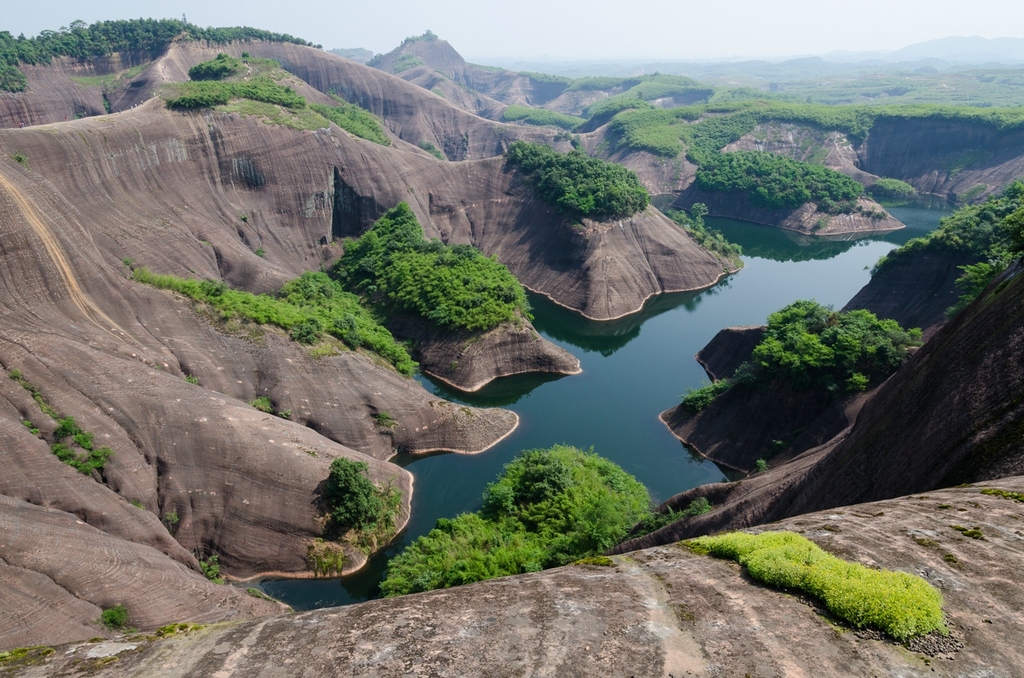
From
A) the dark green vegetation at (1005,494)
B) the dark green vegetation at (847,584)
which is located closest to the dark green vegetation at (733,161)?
the dark green vegetation at (1005,494)

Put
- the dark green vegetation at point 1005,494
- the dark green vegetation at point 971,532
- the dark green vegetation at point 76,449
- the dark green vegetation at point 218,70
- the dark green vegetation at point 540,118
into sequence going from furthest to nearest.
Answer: the dark green vegetation at point 540,118, the dark green vegetation at point 218,70, the dark green vegetation at point 76,449, the dark green vegetation at point 1005,494, the dark green vegetation at point 971,532

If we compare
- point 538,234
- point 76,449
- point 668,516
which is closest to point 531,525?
point 668,516

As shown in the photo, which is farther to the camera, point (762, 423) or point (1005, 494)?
point (762, 423)

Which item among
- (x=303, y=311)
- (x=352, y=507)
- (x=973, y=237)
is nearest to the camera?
(x=352, y=507)

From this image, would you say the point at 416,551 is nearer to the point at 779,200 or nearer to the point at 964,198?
the point at 779,200

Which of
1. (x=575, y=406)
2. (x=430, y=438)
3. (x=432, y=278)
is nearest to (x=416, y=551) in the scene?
(x=430, y=438)

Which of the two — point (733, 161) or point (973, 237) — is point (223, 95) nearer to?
point (973, 237)

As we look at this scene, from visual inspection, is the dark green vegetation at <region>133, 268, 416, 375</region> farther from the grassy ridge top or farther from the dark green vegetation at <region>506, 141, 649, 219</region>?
the grassy ridge top

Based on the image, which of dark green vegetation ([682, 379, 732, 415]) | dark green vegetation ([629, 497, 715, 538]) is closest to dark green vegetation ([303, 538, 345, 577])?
dark green vegetation ([629, 497, 715, 538])

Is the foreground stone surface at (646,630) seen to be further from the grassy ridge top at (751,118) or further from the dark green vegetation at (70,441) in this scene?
the grassy ridge top at (751,118)
